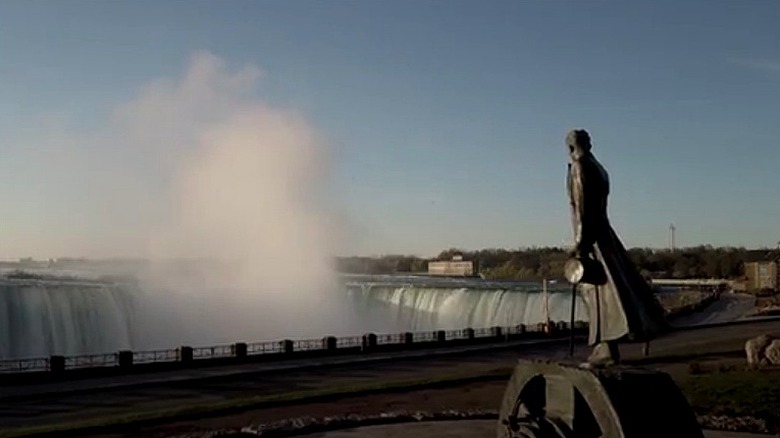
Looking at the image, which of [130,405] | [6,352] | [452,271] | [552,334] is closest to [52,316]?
[6,352]

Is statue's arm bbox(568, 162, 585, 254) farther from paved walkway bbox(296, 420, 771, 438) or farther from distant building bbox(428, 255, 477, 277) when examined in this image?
distant building bbox(428, 255, 477, 277)

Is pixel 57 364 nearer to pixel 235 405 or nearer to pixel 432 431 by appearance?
pixel 235 405

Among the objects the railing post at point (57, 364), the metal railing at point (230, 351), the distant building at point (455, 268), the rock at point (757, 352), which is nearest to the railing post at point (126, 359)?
the metal railing at point (230, 351)

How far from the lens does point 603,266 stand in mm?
9922

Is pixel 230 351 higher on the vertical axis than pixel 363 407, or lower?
lower

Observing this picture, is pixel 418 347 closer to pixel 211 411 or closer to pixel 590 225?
pixel 211 411

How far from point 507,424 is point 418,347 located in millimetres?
27670

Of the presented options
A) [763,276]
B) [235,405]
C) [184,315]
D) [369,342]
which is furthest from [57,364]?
[763,276]

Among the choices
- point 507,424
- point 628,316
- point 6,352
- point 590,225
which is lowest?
point 6,352

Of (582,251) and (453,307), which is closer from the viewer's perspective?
(582,251)

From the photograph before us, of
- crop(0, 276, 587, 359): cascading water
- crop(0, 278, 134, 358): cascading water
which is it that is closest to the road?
crop(0, 278, 134, 358): cascading water

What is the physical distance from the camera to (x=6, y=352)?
49188mm

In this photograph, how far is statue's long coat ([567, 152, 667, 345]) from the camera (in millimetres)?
9625

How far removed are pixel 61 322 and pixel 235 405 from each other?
36494 millimetres
